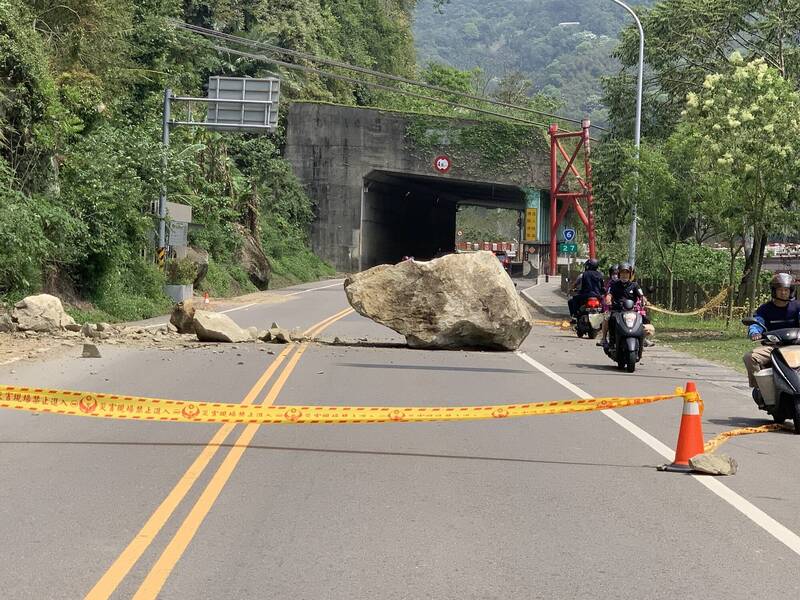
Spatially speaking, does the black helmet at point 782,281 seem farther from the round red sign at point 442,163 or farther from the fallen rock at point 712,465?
the round red sign at point 442,163

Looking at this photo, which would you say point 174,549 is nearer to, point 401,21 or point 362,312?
point 362,312

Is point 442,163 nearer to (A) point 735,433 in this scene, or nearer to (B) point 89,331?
(B) point 89,331

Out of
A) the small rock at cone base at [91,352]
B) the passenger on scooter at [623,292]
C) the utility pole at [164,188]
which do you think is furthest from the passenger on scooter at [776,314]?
the utility pole at [164,188]

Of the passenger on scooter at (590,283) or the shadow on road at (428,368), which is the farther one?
the passenger on scooter at (590,283)

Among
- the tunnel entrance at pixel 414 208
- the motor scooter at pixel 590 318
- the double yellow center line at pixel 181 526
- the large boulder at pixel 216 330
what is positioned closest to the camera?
the double yellow center line at pixel 181 526

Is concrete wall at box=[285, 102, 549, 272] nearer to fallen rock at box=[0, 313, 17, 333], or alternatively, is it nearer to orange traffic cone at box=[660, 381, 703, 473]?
fallen rock at box=[0, 313, 17, 333]

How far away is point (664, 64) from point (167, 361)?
31.2 metres

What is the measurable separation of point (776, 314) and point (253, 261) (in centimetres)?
4013

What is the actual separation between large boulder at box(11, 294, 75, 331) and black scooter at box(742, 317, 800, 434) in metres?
14.5

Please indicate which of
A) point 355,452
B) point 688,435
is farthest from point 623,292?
point 355,452

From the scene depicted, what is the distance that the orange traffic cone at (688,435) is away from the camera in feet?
30.3

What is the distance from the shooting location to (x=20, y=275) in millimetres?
25047

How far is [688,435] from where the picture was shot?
933 cm

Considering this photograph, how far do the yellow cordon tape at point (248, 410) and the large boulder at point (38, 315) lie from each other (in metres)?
10.8
